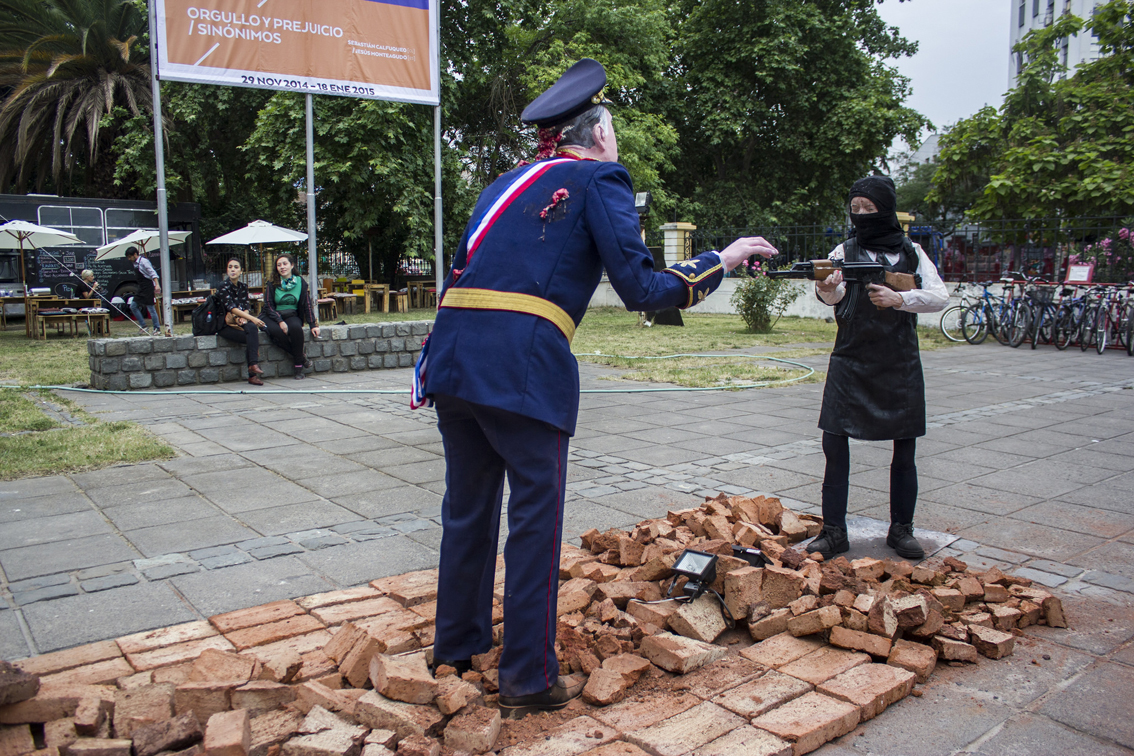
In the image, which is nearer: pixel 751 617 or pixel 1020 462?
pixel 751 617

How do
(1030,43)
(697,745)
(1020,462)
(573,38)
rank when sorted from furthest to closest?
1. (573,38)
2. (1030,43)
3. (1020,462)
4. (697,745)

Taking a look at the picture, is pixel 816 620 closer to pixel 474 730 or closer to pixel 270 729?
pixel 474 730

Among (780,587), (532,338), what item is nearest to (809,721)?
(780,587)

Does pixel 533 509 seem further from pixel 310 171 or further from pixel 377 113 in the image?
pixel 377 113

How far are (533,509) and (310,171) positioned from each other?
908 centimetres

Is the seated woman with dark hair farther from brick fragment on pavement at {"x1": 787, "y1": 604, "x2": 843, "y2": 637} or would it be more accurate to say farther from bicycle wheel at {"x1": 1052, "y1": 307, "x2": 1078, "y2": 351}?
bicycle wheel at {"x1": 1052, "y1": 307, "x2": 1078, "y2": 351}

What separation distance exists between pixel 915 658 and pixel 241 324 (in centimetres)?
868

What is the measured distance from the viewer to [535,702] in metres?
2.47

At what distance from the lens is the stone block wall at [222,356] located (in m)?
9.06

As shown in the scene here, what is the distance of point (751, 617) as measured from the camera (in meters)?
3.04

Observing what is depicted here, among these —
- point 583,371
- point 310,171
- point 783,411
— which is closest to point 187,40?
point 310,171

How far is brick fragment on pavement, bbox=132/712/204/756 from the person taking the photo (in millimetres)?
2178

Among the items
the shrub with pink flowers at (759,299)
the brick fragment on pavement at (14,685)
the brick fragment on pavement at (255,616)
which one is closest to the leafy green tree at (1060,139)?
the shrub with pink flowers at (759,299)

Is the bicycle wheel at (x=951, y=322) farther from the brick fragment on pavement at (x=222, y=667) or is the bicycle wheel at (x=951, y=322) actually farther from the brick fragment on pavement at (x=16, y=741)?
the brick fragment on pavement at (x=16, y=741)
